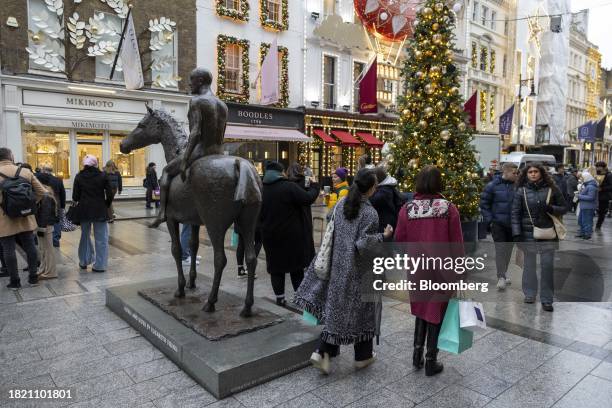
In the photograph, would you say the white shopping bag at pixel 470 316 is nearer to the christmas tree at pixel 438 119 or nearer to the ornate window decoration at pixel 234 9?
the christmas tree at pixel 438 119

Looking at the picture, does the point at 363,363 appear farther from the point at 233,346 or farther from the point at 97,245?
the point at 97,245

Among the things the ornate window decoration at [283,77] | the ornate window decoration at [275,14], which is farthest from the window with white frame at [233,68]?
the ornate window decoration at [283,77]

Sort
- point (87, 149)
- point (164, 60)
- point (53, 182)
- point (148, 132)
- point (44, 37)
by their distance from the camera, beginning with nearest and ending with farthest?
1. point (148, 132)
2. point (53, 182)
3. point (44, 37)
4. point (87, 149)
5. point (164, 60)

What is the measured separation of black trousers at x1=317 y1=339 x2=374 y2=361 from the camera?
3818 mm

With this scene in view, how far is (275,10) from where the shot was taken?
22141mm

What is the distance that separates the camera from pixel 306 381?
12.4 feet

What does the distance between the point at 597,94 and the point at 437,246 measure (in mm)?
65338

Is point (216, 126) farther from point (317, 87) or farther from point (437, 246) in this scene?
point (317, 87)

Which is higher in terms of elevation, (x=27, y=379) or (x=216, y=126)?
(x=216, y=126)

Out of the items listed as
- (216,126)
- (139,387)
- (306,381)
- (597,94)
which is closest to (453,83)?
(216,126)

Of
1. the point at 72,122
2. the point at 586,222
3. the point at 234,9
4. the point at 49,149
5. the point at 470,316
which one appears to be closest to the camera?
the point at 470,316

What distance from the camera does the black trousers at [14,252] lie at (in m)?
6.44

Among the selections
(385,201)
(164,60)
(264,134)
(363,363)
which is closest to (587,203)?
(385,201)

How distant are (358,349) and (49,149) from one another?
17.2 meters
